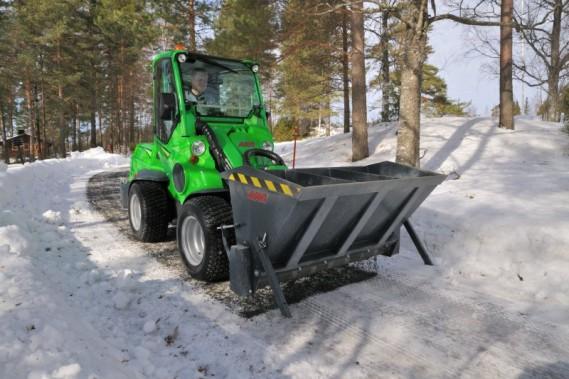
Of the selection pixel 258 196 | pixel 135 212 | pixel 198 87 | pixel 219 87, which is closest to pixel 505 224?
pixel 258 196

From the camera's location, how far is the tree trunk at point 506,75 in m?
12.7

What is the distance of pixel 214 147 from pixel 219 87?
3.49 feet

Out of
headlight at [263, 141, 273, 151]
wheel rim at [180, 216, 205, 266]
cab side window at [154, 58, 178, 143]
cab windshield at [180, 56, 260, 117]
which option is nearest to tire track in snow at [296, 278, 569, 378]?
wheel rim at [180, 216, 205, 266]

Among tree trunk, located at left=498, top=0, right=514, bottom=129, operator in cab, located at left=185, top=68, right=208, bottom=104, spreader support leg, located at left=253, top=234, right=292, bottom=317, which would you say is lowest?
spreader support leg, located at left=253, top=234, right=292, bottom=317

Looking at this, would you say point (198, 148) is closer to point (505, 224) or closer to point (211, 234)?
point (211, 234)

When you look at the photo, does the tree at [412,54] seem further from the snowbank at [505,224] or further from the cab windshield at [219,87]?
the cab windshield at [219,87]

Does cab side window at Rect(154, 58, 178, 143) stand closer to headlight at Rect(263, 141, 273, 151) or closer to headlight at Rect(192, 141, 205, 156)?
headlight at Rect(192, 141, 205, 156)

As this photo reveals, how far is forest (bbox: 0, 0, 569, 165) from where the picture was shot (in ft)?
27.6

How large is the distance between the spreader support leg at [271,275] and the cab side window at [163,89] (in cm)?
228

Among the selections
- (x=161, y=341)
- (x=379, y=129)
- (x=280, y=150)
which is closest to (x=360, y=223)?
(x=161, y=341)


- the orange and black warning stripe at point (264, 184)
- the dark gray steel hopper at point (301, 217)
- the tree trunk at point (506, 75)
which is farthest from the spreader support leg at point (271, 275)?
the tree trunk at point (506, 75)

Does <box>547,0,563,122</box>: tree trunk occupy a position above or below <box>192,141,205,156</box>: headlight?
above

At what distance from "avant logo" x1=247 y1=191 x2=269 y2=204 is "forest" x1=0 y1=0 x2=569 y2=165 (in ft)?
18.0

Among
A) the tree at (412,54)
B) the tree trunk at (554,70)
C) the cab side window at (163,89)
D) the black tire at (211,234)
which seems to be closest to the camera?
the black tire at (211,234)
